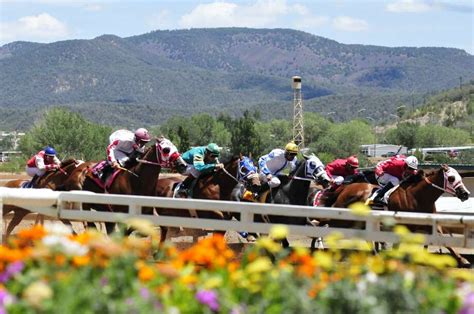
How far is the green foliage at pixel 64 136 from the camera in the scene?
11544cm

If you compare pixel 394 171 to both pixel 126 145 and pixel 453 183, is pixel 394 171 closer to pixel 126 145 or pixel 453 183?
pixel 453 183

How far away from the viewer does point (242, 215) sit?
11688mm

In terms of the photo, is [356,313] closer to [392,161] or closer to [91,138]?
[392,161]

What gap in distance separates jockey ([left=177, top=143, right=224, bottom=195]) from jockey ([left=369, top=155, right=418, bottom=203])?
2529 millimetres

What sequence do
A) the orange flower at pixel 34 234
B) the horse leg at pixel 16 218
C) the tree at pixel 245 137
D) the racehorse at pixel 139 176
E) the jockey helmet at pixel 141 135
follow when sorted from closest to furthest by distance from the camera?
1. the orange flower at pixel 34 234
2. the racehorse at pixel 139 176
3. the horse leg at pixel 16 218
4. the jockey helmet at pixel 141 135
5. the tree at pixel 245 137

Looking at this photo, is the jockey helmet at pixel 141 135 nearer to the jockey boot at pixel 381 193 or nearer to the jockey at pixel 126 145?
the jockey at pixel 126 145

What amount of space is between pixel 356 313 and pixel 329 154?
402 feet

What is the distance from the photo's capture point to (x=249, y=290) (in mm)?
5656

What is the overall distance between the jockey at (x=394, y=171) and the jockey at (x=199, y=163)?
253 centimetres

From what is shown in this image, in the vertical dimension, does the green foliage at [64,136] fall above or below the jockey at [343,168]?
below

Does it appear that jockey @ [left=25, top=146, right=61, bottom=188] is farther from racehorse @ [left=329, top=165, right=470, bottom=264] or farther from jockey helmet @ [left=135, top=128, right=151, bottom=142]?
racehorse @ [left=329, top=165, right=470, bottom=264]

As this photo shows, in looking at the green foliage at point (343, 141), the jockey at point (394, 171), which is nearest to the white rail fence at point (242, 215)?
the jockey at point (394, 171)

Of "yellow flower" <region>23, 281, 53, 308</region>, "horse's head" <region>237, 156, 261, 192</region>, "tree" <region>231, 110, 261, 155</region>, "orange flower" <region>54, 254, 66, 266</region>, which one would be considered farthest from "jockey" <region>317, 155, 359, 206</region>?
"tree" <region>231, 110, 261, 155</region>

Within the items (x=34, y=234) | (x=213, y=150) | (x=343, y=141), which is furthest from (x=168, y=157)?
(x=343, y=141)
